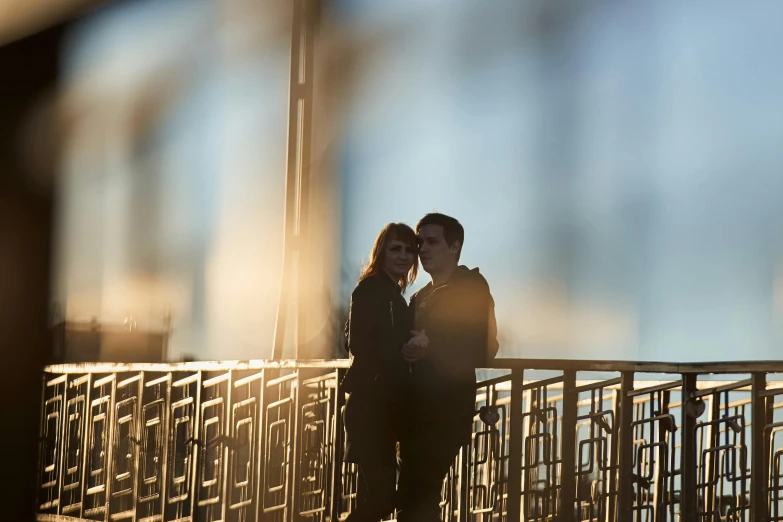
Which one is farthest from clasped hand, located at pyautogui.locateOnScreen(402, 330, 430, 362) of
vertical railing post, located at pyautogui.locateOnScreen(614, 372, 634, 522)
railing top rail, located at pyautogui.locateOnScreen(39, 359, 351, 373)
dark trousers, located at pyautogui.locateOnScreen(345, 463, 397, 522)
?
vertical railing post, located at pyautogui.locateOnScreen(614, 372, 634, 522)

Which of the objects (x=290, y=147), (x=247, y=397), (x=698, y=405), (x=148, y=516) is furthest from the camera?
(x=148, y=516)

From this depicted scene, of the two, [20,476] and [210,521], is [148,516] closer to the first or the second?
[210,521]

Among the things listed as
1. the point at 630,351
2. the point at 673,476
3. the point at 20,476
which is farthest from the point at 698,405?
the point at 20,476

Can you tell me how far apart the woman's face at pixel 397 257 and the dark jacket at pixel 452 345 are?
116mm

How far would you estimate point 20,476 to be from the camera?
143 inches

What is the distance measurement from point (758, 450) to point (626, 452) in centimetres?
48

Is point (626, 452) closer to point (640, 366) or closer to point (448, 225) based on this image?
point (640, 366)

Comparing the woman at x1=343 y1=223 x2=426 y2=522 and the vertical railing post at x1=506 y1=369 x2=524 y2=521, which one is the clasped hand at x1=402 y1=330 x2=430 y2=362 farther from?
the vertical railing post at x1=506 y1=369 x2=524 y2=521

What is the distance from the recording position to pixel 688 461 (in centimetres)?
421

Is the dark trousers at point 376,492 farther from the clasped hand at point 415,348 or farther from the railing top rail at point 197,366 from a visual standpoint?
the railing top rail at point 197,366

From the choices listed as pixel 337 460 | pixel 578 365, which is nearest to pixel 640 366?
pixel 578 365

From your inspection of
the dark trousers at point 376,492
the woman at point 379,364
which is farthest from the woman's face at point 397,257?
the dark trousers at point 376,492

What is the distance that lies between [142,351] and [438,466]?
1.86 meters

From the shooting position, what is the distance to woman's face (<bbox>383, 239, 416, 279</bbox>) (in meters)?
3.69
